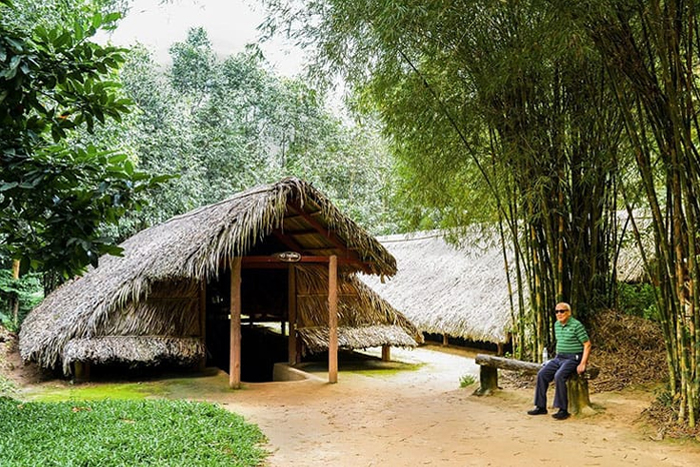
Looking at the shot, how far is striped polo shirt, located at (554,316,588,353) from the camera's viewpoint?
5.36 meters

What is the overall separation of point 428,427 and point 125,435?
2.50m

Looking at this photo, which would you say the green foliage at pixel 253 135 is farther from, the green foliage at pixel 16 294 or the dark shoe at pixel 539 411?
the dark shoe at pixel 539 411

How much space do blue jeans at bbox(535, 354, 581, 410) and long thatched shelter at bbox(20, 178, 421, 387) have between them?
2.76m

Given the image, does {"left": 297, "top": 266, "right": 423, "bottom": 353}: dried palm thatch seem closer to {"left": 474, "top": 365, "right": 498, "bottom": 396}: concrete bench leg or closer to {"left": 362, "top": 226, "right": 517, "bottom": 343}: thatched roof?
{"left": 362, "top": 226, "right": 517, "bottom": 343}: thatched roof

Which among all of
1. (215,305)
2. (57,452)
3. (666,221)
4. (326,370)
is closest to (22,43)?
(57,452)

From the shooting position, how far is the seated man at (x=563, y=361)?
5.31 metres

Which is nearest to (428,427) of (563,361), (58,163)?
(563,361)

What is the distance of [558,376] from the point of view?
210 inches

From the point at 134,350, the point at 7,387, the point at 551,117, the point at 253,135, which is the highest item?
the point at 253,135

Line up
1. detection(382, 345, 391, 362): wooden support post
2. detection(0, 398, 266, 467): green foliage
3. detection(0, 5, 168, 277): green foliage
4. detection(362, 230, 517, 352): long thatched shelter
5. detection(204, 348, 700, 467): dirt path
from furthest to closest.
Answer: detection(362, 230, 517, 352): long thatched shelter → detection(382, 345, 391, 362): wooden support post → detection(204, 348, 700, 467): dirt path → detection(0, 398, 266, 467): green foliage → detection(0, 5, 168, 277): green foliage

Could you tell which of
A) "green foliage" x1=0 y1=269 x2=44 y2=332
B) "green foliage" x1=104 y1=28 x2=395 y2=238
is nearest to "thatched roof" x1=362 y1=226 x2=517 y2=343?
"green foliage" x1=104 y1=28 x2=395 y2=238

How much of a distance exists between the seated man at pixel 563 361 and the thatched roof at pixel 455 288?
3.14 m

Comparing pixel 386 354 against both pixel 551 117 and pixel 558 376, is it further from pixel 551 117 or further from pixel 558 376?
pixel 551 117

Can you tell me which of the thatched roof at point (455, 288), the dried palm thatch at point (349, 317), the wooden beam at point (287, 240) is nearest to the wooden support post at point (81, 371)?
the dried palm thatch at point (349, 317)
